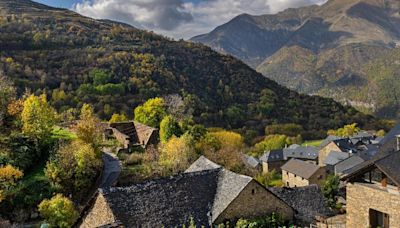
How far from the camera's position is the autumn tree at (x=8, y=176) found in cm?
2627

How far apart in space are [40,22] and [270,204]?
121 metres

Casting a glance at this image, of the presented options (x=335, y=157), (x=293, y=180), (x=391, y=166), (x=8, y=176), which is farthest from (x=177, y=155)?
(x=335, y=157)

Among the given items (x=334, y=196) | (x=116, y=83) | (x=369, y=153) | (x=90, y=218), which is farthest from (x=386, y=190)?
(x=116, y=83)

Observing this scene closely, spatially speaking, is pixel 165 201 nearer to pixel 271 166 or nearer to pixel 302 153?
pixel 271 166

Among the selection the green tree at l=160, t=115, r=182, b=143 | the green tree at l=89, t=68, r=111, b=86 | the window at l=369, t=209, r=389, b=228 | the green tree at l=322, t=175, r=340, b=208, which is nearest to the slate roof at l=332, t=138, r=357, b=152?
the green tree at l=322, t=175, r=340, b=208

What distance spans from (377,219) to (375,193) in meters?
1.08

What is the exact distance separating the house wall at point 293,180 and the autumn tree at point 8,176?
4223 centimetres

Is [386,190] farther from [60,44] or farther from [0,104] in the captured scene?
[60,44]

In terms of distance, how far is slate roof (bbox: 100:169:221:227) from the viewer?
680 inches

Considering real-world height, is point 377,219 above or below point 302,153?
above

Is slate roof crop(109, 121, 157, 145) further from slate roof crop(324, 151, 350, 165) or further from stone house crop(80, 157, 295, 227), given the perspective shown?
slate roof crop(324, 151, 350, 165)

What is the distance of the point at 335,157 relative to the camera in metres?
65.5

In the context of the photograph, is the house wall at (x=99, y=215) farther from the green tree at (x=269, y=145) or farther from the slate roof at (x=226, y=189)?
the green tree at (x=269, y=145)

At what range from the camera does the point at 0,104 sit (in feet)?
115
